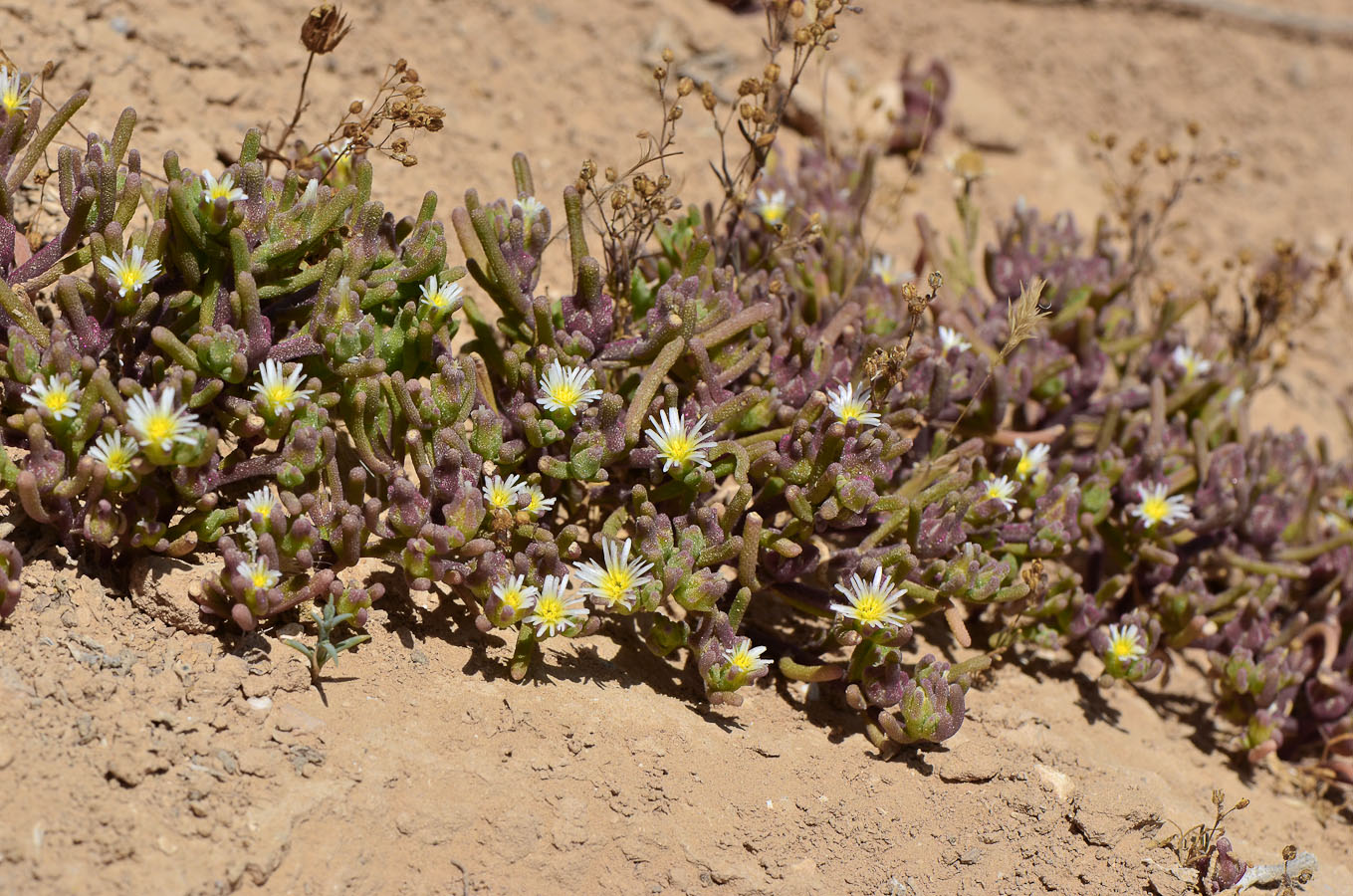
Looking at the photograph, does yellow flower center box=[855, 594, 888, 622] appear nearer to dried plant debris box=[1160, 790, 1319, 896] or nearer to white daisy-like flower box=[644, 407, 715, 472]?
white daisy-like flower box=[644, 407, 715, 472]

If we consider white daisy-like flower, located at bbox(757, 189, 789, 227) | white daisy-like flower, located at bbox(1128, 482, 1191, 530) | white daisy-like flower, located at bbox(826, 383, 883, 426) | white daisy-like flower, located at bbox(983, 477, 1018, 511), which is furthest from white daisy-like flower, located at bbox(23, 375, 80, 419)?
white daisy-like flower, located at bbox(1128, 482, 1191, 530)

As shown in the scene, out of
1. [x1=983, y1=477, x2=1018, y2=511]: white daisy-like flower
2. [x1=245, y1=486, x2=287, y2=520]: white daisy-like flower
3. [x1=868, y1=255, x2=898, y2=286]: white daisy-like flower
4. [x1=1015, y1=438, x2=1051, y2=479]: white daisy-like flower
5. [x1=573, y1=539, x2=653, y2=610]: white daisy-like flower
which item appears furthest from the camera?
[x1=868, y1=255, x2=898, y2=286]: white daisy-like flower

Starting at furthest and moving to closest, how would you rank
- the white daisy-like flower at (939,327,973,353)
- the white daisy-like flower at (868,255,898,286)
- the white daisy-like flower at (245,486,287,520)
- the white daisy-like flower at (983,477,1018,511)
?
1. the white daisy-like flower at (868,255,898,286)
2. the white daisy-like flower at (939,327,973,353)
3. the white daisy-like flower at (983,477,1018,511)
4. the white daisy-like flower at (245,486,287,520)

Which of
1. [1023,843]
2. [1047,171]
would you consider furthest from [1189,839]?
[1047,171]

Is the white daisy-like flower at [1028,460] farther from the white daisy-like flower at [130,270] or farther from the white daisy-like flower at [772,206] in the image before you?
the white daisy-like flower at [130,270]

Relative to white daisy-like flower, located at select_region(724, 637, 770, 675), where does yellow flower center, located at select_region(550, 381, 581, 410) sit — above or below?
above

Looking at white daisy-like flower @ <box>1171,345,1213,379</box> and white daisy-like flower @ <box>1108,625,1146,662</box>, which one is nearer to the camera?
white daisy-like flower @ <box>1108,625,1146,662</box>

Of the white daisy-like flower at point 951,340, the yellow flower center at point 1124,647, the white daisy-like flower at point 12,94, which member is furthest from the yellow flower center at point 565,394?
the yellow flower center at point 1124,647

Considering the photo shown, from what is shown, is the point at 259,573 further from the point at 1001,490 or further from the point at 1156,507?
the point at 1156,507

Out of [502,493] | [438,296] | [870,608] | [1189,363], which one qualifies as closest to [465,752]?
[502,493]
